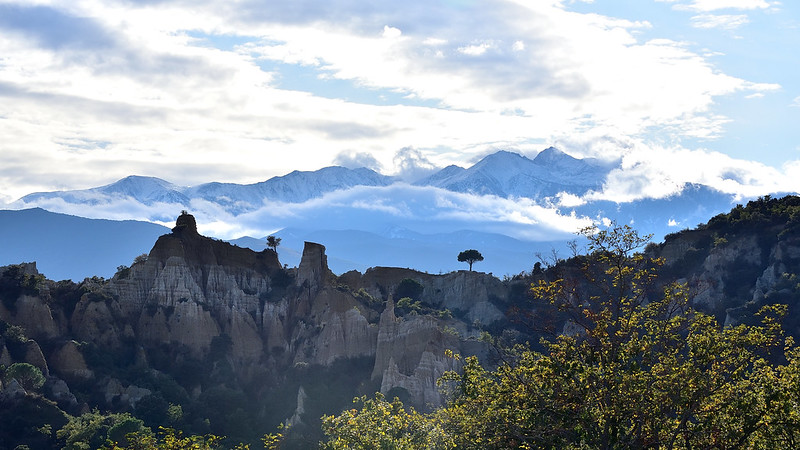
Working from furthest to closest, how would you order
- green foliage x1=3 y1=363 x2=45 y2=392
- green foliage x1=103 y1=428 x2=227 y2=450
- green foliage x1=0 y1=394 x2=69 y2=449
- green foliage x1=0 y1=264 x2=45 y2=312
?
green foliage x1=0 y1=264 x2=45 y2=312
green foliage x1=3 y1=363 x2=45 y2=392
green foliage x1=0 y1=394 x2=69 y2=449
green foliage x1=103 y1=428 x2=227 y2=450

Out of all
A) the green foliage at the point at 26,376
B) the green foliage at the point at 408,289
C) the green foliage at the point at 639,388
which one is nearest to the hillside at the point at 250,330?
the green foliage at the point at 26,376

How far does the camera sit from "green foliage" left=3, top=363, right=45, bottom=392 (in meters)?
81.7

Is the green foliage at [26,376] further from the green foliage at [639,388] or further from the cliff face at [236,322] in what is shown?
the green foliage at [639,388]

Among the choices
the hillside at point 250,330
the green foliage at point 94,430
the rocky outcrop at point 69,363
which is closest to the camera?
the green foliage at point 94,430

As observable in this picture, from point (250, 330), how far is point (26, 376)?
28.4m

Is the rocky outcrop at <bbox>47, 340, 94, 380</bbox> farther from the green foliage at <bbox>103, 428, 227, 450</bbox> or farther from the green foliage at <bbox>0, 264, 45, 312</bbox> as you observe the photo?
the green foliage at <bbox>103, 428, 227, 450</bbox>

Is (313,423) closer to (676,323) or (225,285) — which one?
(225,285)

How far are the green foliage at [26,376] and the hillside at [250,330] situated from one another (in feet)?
1.73

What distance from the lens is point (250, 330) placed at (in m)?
105

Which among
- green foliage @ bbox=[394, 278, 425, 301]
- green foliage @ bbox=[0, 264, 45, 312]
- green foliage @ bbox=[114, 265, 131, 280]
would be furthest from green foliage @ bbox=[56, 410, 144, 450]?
green foliage @ bbox=[394, 278, 425, 301]

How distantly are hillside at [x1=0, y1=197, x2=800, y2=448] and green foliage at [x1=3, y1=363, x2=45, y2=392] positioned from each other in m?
0.53

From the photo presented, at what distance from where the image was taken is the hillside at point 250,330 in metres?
87.4

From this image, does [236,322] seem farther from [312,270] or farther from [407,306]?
[407,306]

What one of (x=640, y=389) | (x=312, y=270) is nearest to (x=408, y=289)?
(x=312, y=270)
